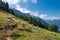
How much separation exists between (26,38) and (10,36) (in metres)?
7.03

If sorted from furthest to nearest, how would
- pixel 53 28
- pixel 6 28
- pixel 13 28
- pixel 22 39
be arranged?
pixel 53 28, pixel 13 28, pixel 6 28, pixel 22 39

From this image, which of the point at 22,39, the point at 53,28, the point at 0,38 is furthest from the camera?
the point at 53,28

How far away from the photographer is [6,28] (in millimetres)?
78875

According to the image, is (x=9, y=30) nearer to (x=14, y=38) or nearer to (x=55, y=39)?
(x=14, y=38)

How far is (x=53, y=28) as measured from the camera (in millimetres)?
187250

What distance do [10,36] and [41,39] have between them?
13.1 meters

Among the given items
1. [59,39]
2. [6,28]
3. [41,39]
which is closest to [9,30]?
[6,28]

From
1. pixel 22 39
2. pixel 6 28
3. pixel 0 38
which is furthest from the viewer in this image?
pixel 6 28

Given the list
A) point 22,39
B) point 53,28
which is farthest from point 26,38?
point 53,28

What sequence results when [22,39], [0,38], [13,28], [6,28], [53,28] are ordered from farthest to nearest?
[53,28], [13,28], [6,28], [22,39], [0,38]

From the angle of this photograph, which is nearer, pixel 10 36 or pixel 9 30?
pixel 10 36

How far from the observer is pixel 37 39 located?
240ft

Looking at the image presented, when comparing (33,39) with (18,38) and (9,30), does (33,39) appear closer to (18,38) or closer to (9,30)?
(18,38)

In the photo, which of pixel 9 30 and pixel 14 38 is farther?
pixel 9 30
